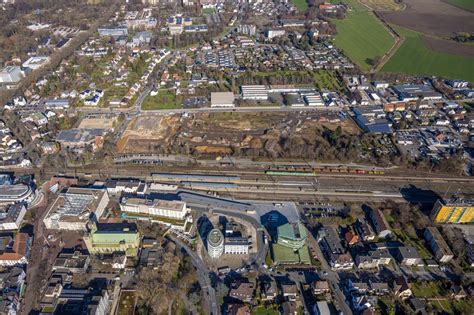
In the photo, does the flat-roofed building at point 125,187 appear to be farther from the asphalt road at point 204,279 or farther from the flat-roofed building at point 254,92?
the flat-roofed building at point 254,92

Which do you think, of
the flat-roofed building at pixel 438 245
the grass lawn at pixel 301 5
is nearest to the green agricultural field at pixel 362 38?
the grass lawn at pixel 301 5

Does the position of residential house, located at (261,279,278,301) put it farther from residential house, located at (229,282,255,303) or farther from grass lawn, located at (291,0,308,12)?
grass lawn, located at (291,0,308,12)

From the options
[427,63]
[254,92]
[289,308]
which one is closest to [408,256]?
[289,308]

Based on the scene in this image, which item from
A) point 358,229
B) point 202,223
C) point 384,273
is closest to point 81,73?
point 202,223

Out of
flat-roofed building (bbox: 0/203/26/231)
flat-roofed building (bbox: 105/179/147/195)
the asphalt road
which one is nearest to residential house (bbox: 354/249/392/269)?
Result: the asphalt road

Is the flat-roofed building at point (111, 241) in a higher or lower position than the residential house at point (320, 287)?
lower
